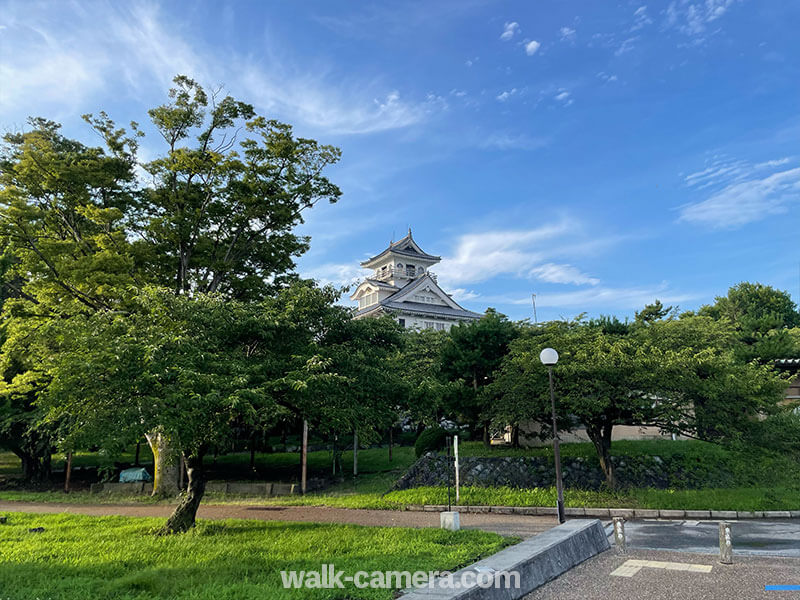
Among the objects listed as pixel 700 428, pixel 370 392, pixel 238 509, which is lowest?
pixel 238 509

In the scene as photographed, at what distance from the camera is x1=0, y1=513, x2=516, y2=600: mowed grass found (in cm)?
616

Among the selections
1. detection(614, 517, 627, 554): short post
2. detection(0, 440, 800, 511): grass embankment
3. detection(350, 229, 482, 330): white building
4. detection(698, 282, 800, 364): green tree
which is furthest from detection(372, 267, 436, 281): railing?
detection(614, 517, 627, 554): short post

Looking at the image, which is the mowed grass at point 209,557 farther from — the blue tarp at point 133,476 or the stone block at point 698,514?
the blue tarp at point 133,476

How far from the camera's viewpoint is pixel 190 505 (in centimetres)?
1091

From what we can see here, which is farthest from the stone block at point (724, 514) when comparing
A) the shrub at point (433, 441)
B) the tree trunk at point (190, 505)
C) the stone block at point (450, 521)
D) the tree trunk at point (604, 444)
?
the tree trunk at point (190, 505)

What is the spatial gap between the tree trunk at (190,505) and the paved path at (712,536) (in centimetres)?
892

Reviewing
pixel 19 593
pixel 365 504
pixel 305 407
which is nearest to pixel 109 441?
pixel 19 593

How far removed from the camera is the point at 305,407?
428 inches

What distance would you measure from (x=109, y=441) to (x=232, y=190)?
14064mm

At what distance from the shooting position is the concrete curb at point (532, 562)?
5.16 metres

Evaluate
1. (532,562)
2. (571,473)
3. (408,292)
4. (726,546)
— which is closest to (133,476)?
(571,473)

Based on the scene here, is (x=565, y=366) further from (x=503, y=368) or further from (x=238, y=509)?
(x=238, y=509)

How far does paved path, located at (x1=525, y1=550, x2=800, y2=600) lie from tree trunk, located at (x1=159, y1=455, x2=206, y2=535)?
25.3ft

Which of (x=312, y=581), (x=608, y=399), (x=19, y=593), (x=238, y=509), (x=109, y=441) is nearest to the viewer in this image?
(x=19, y=593)
